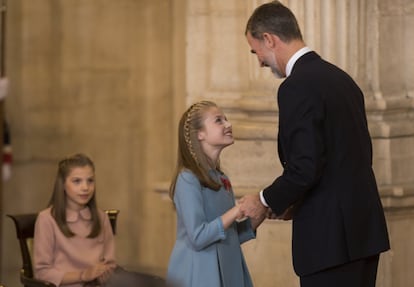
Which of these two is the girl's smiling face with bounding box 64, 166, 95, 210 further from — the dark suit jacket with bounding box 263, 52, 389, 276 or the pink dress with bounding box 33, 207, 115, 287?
the dark suit jacket with bounding box 263, 52, 389, 276

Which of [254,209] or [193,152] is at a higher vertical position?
[193,152]

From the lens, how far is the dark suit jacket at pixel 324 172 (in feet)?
16.6

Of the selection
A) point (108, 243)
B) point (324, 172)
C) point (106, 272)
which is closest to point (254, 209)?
point (324, 172)

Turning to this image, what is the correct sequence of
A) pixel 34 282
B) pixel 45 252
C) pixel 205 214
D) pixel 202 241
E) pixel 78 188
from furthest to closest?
pixel 78 188, pixel 45 252, pixel 34 282, pixel 205 214, pixel 202 241

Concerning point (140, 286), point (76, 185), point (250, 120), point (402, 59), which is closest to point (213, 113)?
point (76, 185)

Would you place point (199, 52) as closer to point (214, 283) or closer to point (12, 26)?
point (12, 26)

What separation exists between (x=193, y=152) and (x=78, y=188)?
39.3 inches

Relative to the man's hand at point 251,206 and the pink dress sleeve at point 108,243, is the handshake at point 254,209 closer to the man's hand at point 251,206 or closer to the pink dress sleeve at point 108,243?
the man's hand at point 251,206

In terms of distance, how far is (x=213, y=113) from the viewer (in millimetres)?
5684

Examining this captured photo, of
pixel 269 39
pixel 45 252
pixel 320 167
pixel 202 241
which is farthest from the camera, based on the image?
pixel 45 252

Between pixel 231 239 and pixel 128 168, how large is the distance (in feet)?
9.16

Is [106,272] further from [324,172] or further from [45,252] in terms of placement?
[324,172]

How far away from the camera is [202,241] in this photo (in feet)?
17.7

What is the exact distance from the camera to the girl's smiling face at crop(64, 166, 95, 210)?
637cm
